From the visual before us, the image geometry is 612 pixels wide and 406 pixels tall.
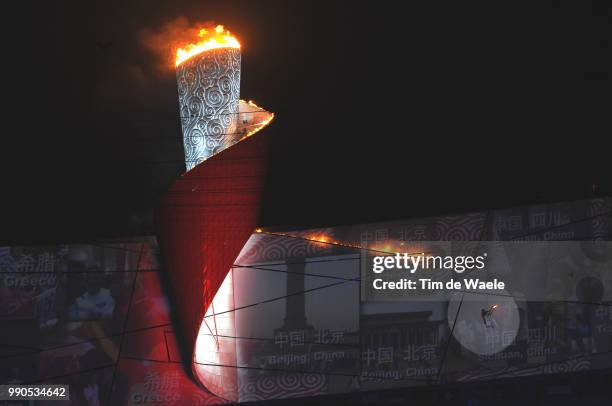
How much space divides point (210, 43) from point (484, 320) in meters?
4.09

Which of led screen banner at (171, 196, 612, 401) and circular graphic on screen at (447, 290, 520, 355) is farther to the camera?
circular graphic on screen at (447, 290, 520, 355)

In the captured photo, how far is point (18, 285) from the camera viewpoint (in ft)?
25.2

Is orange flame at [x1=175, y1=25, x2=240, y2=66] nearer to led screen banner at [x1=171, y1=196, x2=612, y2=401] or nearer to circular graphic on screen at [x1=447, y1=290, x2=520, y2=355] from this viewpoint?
led screen banner at [x1=171, y1=196, x2=612, y2=401]

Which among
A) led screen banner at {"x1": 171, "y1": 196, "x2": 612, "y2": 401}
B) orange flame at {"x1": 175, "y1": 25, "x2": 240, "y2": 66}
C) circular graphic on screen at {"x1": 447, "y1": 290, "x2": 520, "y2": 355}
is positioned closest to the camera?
orange flame at {"x1": 175, "y1": 25, "x2": 240, "y2": 66}

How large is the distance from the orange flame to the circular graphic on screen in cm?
355

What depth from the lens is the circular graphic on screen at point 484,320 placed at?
26.9 feet

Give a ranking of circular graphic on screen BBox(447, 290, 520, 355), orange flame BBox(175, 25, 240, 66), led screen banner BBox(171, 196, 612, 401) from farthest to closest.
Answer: circular graphic on screen BBox(447, 290, 520, 355) < led screen banner BBox(171, 196, 612, 401) < orange flame BBox(175, 25, 240, 66)

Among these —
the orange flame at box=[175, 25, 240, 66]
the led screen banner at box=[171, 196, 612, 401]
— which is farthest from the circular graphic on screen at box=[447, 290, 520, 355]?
the orange flame at box=[175, 25, 240, 66]

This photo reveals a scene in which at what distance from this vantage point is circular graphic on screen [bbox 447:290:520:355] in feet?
26.9

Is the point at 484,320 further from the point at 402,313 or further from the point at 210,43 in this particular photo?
the point at 210,43

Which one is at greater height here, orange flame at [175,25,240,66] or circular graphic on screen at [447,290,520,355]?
orange flame at [175,25,240,66]

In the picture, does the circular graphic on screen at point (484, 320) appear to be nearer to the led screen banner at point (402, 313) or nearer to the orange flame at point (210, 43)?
the led screen banner at point (402, 313)

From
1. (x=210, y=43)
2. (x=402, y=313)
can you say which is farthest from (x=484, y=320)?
(x=210, y=43)

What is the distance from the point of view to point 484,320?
8.25 meters
